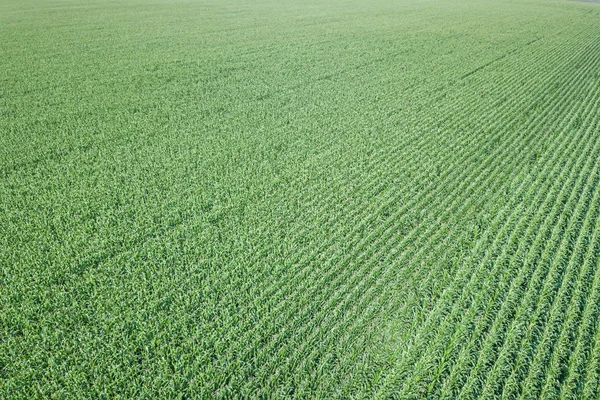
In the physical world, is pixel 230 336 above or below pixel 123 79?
below

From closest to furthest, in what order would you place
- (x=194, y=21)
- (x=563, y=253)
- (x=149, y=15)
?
(x=563, y=253)
(x=194, y=21)
(x=149, y=15)

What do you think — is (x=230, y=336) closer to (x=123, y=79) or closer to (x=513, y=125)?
(x=513, y=125)

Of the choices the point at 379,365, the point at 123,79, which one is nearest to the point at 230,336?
the point at 379,365

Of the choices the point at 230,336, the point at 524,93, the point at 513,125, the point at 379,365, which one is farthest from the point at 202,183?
the point at 524,93

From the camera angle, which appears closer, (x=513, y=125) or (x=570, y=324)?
(x=570, y=324)

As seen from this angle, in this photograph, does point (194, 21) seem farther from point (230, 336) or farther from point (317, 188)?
point (230, 336)

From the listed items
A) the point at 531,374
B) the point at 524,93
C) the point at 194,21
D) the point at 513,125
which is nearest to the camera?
the point at 531,374

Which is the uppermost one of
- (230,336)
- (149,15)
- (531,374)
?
(149,15)
